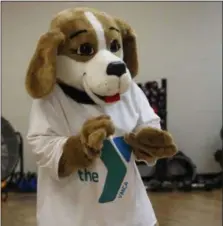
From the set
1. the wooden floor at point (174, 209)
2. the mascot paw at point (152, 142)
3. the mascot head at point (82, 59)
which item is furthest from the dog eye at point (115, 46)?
the wooden floor at point (174, 209)

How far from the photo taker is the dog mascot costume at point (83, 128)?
131 centimetres

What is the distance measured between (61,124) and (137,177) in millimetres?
273

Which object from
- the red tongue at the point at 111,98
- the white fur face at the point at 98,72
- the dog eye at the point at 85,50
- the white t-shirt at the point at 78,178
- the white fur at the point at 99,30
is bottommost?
the white t-shirt at the point at 78,178

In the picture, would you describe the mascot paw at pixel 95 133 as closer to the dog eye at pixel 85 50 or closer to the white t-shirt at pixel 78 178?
the white t-shirt at pixel 78 178

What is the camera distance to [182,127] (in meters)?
3.95

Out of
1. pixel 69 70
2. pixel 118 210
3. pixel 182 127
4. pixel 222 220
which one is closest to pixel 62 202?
pixel 118 210

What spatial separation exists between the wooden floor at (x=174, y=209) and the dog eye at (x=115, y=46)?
165 centimetres

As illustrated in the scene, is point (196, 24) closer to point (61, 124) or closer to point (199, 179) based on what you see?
point (199, 179)

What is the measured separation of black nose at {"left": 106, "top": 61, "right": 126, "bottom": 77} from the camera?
1.30 meters

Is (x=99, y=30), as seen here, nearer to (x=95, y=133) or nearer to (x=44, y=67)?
(x=44, y=67)

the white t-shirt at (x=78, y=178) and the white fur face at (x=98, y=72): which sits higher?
the white fur face at (x=98, y=72)

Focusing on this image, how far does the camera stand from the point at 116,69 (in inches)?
51.5

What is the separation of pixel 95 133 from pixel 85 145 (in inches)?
1.9

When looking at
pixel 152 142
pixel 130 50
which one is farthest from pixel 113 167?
pixel 130 50
